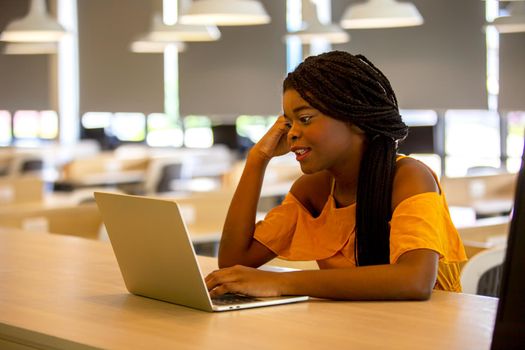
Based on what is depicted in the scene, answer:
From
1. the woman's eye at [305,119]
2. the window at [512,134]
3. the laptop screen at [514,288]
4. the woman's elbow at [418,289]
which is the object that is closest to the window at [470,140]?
the window at [512,134]

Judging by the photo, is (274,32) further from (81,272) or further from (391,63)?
(81,272)

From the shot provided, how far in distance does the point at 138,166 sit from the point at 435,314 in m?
7.78

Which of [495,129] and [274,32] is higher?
[274,32]

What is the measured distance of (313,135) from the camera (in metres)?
2.22

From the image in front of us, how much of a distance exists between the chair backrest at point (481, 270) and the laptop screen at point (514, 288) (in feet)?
4.90

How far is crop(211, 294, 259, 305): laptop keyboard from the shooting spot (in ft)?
6.62

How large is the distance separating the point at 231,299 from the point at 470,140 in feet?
21.0

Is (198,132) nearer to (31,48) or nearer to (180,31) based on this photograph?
(31,48)

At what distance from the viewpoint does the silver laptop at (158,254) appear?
1.95m

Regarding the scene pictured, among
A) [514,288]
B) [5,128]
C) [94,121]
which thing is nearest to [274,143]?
[514,288]

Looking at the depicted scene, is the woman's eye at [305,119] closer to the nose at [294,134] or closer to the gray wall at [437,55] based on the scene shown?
the nose at [294,134]

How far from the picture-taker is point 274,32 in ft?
28.8

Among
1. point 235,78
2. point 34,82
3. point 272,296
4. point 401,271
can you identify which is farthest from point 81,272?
point 34,82

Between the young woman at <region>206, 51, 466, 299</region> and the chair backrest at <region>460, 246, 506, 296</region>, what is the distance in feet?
1.36
